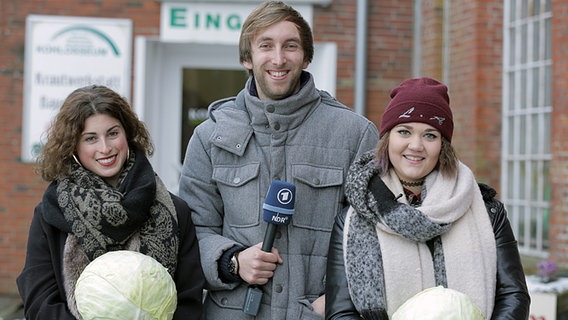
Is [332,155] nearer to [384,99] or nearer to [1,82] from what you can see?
[384,99]

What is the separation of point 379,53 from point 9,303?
430 centimetres

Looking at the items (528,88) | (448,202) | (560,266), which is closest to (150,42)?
(528,88)

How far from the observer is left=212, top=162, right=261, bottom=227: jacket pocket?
3344 millimetres

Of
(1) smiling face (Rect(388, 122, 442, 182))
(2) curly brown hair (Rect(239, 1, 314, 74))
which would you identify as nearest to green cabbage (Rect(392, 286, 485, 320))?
(1) smiling face (Rect(388, 122, 442, 182))

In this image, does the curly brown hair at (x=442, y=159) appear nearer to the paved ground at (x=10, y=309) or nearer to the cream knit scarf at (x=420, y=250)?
the cream knit scarf at (x=420, y=250)

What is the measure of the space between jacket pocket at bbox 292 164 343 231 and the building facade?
155 inches

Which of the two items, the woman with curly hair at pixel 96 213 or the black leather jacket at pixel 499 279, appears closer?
the black leather jacket at pixel 499 279

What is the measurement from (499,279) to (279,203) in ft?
2.85

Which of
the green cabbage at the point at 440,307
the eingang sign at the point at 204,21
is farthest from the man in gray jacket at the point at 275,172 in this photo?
the eingang sign at the point at 204,21

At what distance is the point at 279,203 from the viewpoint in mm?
3146

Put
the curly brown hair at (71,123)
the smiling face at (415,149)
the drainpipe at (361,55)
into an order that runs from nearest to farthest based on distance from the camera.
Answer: the smiling face at (415,149)
the curly brown hair at (71,123)
the drainpipe at (361,55)

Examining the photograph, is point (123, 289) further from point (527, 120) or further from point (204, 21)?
point (204, 21)

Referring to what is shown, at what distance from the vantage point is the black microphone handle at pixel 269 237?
125 inches

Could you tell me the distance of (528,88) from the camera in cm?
730
